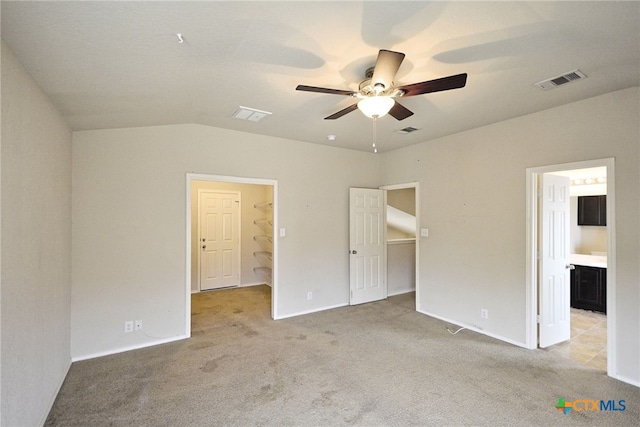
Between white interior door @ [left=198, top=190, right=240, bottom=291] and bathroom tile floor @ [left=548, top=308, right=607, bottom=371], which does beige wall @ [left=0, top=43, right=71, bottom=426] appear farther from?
bathroom tile floor @ [left=548, top=308, right=607, bottom=371]

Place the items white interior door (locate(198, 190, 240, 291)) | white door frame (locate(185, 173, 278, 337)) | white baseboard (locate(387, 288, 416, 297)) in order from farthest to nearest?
white interior door (locate(198, 190, 240, 291))
white baseboard (locate(387, 288, 416, 297))
white door frame (locate(185, 173, 278, 337))

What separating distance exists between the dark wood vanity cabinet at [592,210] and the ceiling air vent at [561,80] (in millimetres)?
3575

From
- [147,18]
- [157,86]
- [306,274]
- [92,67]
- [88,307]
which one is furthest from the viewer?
[306,274]

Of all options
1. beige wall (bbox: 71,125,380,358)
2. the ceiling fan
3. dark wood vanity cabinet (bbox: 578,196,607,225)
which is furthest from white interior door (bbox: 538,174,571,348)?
beige wall (bbox: 71,125,380,358)

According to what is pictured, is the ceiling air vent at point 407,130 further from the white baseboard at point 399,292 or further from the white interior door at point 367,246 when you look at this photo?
the white baseboard at point 399,292

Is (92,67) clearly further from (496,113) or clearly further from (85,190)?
(496,113)

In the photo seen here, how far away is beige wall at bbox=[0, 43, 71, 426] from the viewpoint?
1607 mm

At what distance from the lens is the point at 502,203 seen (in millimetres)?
3543

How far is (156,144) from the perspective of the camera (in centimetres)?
347

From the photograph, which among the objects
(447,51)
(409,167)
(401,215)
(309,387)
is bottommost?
(309,387)

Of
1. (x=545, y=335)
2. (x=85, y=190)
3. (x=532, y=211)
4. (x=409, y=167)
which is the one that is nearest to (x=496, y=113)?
(x=532, y=211)

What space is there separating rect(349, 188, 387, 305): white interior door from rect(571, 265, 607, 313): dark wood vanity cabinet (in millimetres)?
2883

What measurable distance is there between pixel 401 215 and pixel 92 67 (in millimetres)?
5300

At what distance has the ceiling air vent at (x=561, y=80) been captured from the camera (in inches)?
91.1
